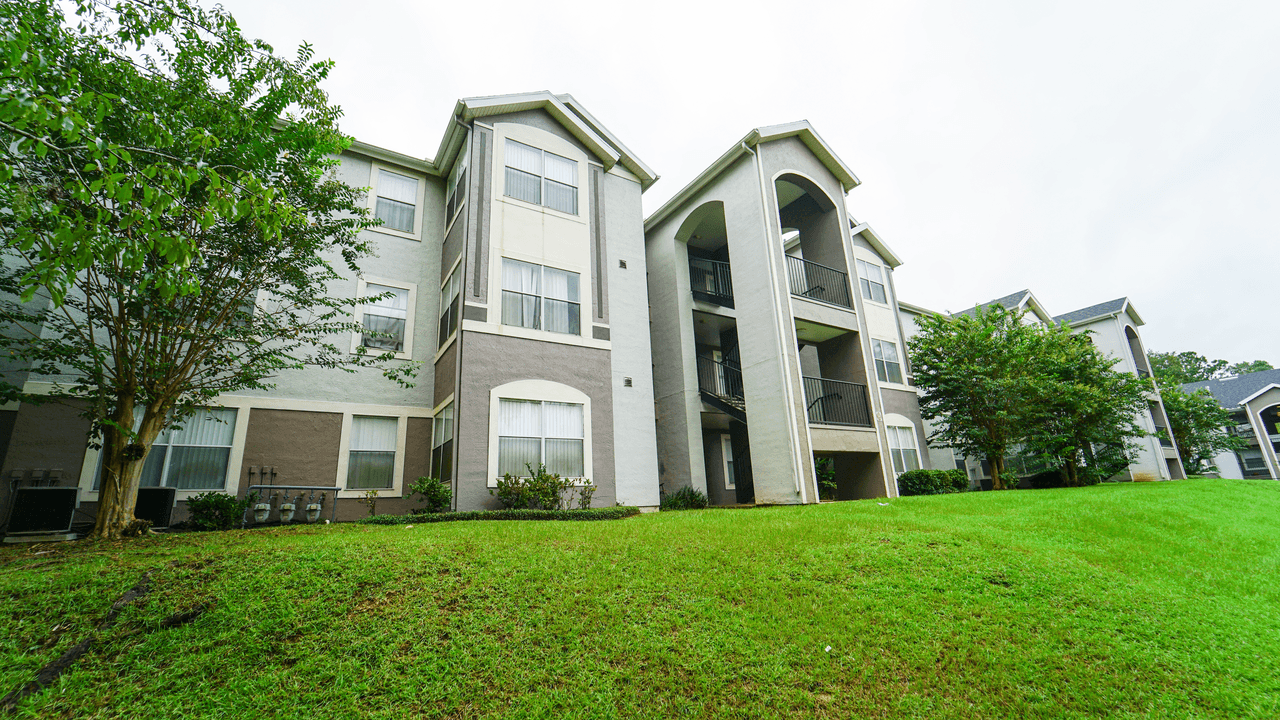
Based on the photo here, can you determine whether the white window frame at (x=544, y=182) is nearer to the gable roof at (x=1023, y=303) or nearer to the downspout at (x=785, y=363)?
the downspout at (x=785, y=363)

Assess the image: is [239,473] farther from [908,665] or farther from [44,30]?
[908,665]

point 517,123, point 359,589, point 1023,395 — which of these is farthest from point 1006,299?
point 359,589

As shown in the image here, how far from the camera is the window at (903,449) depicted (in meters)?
17.8

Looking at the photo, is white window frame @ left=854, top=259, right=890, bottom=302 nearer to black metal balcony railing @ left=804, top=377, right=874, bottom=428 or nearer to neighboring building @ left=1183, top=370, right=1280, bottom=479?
black metal balcony railing @ left=804, top=377, right=874, bottom=428

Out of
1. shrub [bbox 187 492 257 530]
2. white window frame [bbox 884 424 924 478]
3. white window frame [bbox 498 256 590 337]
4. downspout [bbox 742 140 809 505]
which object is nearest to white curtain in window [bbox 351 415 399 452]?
shrub [bbox 187 492 257 530]

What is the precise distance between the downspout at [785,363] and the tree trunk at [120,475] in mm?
12244

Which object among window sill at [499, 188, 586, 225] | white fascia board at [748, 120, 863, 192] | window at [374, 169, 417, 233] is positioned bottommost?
window sill at [499, 188, 586, 225]

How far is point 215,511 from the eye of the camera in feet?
30.7

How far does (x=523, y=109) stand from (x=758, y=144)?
6.63m

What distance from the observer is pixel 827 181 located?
17.6m

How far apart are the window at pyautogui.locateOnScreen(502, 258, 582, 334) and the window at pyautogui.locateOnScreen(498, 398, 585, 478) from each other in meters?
1.90

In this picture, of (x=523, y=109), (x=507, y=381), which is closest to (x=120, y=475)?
(x=507, y=381)

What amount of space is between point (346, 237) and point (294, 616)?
7.46 meters

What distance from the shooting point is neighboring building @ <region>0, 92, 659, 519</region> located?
10523 millimetres
